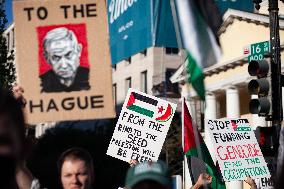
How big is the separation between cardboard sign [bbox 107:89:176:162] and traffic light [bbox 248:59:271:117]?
Result: 1.11 meters

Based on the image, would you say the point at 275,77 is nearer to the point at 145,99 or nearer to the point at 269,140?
the point at 269,140

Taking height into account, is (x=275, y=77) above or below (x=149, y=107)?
above

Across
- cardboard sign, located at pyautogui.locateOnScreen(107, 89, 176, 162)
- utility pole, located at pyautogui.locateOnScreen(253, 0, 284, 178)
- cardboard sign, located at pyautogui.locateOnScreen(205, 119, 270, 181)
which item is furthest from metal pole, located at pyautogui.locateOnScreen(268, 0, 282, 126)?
cardboard sign, located at pyautogui.locateOnScreen(107, 89, 176, 162)

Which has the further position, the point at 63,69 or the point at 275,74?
the point at 275,74

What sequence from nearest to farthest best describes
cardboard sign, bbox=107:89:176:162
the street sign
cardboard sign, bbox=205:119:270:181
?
cardboard sign, bbox=107:89:176:162 < cardboard sign, bbox=205:119:270:181 < the street sign

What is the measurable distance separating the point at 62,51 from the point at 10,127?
1.52 m

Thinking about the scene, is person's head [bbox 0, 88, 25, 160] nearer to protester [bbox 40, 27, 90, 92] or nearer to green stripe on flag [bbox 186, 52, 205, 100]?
protester [bbox 40, 27, 90, 92]

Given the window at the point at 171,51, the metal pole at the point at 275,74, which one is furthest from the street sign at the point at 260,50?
the window at the point at 171,51

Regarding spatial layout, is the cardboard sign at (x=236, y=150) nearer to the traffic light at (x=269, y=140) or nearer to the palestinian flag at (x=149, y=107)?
the traffic light at (x=269, y=140)

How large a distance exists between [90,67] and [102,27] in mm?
235

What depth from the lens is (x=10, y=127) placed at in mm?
1938

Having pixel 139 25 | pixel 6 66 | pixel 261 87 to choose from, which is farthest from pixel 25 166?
pixel 6 66

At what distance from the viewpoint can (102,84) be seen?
11.5 feet

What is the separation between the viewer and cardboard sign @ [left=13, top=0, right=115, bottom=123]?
3.44 m
